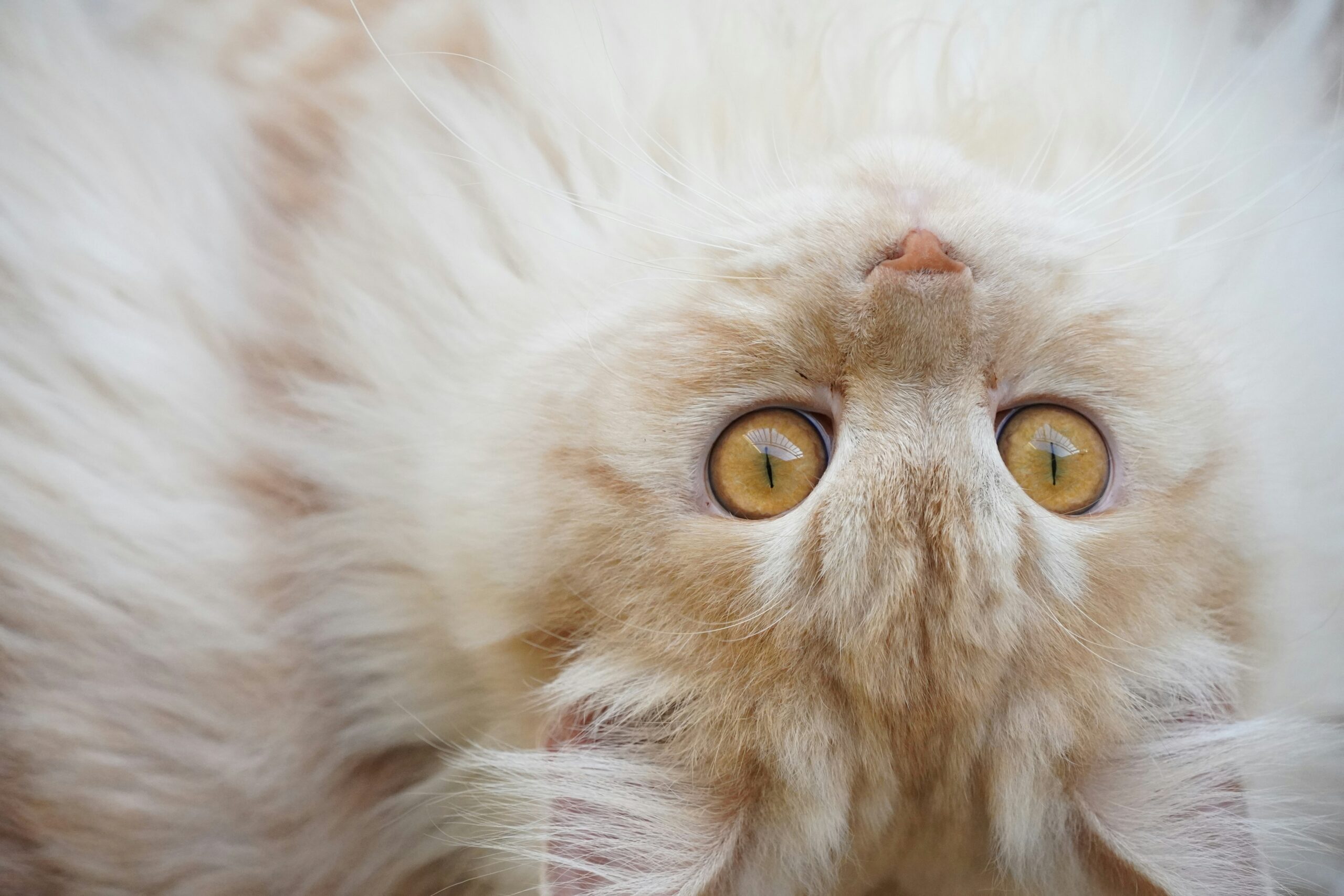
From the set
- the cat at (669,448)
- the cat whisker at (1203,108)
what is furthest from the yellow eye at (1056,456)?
the cat whisker at (1203,108)

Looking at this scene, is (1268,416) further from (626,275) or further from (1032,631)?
(626,275)

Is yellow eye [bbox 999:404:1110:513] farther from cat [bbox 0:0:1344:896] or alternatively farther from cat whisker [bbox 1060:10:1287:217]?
cat whisker [bbox 1060:10:1287:217]

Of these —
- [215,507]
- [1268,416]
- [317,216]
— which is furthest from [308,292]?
[1268,416]

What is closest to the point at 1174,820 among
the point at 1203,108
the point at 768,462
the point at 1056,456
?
the point at 1056,456

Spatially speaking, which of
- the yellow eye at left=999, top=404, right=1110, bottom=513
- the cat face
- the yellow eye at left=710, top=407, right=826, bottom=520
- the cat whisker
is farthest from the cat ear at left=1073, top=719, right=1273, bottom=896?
the cat whisker

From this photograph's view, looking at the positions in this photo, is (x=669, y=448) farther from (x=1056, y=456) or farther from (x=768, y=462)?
(x=1056, y=456)

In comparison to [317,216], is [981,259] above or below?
below

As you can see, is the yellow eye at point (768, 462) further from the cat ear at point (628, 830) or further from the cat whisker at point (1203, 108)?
the cat whisker at point (1203, 108)
